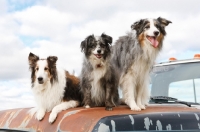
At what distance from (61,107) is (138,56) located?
3.41 feet

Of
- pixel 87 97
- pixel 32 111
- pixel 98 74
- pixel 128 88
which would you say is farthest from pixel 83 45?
pixel 32 111

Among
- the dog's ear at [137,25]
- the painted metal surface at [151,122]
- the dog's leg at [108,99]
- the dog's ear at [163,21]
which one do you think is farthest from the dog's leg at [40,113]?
the dog's ear at [163,21]

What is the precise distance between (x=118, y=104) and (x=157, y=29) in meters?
1.01

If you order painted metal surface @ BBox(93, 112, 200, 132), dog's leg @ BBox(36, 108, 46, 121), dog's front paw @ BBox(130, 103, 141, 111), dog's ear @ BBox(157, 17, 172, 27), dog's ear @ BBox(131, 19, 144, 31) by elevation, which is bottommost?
painted metal surface @ BBox(93, 112, 200, 132)

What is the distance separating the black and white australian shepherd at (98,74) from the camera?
4.68 m

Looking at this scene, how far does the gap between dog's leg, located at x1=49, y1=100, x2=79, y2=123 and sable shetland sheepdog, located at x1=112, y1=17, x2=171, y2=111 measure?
589 mm

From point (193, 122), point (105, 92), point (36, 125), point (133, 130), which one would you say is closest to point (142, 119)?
point (133, 130)

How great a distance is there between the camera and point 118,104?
16.2ft

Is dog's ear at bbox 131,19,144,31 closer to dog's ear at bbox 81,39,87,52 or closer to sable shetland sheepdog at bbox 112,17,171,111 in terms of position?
sable shetland sheepdog at bbox 112,17,171,111

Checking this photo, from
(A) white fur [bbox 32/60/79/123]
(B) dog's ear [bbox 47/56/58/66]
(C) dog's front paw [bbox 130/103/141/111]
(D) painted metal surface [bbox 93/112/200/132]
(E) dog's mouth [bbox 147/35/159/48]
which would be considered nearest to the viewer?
(D) painted metal surface [bbox 93/112/200/132]

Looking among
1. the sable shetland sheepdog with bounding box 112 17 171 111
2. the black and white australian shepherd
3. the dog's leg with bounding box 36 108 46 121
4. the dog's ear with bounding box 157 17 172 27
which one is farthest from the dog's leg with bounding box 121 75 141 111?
the dog's leg with bounding box 36 108 46 121

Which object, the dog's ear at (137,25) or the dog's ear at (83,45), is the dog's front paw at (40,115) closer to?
the dog's ear at (83,45)

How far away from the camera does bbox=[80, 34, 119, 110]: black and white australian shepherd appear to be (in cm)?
468

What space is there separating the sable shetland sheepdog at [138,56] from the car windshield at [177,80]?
3.09 feet
